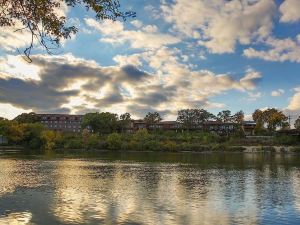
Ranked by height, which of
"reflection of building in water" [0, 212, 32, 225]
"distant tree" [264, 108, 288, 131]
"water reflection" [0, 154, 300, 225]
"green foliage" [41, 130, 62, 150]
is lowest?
"reflection of building in water" [0, 212, 32, 225]

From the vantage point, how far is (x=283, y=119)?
611 feet

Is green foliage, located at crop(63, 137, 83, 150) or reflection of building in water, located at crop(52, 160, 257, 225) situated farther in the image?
green foliage, located at crop(63, 137, 83, 150)

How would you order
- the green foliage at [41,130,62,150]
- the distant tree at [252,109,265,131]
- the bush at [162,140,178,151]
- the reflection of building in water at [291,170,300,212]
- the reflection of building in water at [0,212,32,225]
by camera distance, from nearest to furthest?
the reflection of building in water at [0,212,32,225], the reflection of building in water at [291,170,300,212], the bush at [162,140,178,151], the green foliage at [41,130,62,150], the distant tree at [252,109,265,131]

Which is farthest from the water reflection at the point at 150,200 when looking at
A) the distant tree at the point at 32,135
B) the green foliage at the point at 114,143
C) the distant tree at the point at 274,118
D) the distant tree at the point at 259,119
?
the distant tree at the point at 259,119

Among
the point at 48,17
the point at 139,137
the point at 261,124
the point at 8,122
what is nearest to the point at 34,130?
the point at 8,122

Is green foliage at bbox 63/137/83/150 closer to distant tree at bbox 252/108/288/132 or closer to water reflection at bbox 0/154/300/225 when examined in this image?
distant tree at bbox 252/108/288/132

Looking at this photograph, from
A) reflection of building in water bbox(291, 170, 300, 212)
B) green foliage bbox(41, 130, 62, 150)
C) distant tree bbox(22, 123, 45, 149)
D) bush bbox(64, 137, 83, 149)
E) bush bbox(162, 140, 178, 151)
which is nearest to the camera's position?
reflection of building in water bbox(291, 170, 300, 212)

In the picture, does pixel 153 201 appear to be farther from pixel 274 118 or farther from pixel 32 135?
pixel 274 118

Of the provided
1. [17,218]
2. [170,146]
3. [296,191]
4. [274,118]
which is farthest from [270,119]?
[17,218]

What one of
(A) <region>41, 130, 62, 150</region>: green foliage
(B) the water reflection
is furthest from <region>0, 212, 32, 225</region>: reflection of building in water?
(A) <region>41, 130, 62, 150</region>: green foliage

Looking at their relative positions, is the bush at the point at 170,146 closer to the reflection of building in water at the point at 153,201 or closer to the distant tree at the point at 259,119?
the distant tree at the point at 259,119

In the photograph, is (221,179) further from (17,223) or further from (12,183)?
(17,223)

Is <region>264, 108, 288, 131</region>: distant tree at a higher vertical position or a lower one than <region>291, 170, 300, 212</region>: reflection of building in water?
higher

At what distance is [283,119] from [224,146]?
42.6 m
